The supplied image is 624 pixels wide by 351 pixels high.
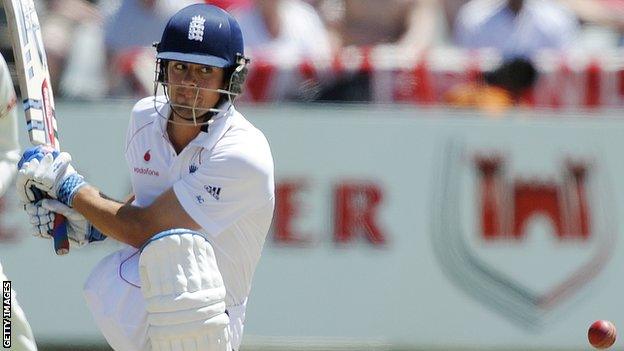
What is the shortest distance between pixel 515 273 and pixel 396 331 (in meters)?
0.65

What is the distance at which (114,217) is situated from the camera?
13.5ft

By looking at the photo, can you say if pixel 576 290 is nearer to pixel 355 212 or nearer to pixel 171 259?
pixel 355 212

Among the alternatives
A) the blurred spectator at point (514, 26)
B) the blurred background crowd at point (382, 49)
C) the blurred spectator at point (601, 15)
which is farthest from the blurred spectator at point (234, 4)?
the blurred spectator at point (601, 15)

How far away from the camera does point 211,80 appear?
418cm

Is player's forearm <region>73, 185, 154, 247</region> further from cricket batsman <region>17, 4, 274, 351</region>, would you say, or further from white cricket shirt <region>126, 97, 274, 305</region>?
white cricket shirt <region>126, 97, 274, 305</region>

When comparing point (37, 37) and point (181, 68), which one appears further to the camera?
point (37, 37)

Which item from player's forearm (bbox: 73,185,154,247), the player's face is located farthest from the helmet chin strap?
player's forearm (bbox: 73,185,154,247)

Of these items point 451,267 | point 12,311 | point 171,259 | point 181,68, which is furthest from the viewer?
point 451,267

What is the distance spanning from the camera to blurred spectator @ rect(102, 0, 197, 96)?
7.26 metres

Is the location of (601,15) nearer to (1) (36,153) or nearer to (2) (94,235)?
(2) (94,235)

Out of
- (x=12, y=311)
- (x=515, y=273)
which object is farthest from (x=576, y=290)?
(x=12, y=311)

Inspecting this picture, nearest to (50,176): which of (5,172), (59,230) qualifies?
(59,230)

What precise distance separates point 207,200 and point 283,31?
3450 mm

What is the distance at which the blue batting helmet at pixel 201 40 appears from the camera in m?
4.12
